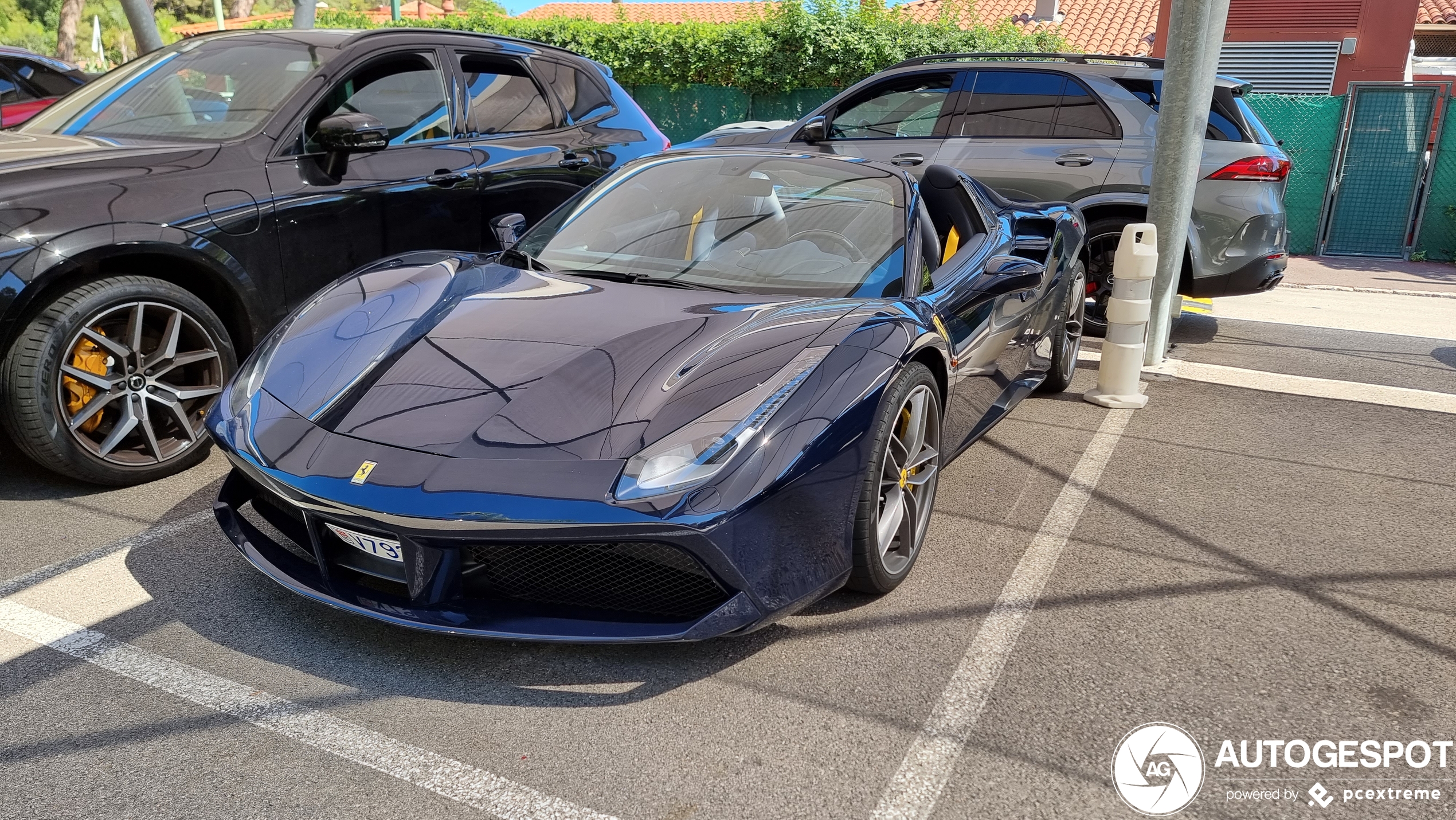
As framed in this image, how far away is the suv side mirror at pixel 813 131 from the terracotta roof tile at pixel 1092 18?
16.2 meters

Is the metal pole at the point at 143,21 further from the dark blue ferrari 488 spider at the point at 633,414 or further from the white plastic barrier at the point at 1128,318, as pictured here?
the white plastic barrier at the point at 1128,318

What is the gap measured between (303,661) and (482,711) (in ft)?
1.75

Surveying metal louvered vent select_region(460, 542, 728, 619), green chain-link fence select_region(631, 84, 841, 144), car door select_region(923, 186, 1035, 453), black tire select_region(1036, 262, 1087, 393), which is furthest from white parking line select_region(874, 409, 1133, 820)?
green chain-link fence select_region(631, 84, 841, 144)

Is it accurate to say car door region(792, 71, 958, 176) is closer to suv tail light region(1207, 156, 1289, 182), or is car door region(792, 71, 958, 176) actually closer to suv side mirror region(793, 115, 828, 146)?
suv side mirror region(793, 115, 828, 146)

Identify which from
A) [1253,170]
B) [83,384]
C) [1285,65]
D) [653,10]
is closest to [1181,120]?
[1253,170]

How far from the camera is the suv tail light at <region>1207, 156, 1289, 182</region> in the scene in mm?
6348

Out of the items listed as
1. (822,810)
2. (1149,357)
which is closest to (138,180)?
(822,810)

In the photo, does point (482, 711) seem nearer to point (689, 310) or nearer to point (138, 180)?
point (689, 310)

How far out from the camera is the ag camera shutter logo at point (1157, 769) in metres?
2.28

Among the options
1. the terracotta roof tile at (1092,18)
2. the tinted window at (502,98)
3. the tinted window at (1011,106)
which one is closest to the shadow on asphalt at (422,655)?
the tinted window at (502,98)

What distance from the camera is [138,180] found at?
3936mm

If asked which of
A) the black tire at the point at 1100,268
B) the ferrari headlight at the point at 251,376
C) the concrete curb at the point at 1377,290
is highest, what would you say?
the ferrari headlight at the point at 251,376

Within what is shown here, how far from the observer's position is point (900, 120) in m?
7.69

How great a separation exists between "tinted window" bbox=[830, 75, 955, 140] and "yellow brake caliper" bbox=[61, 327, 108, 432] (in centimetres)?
525
